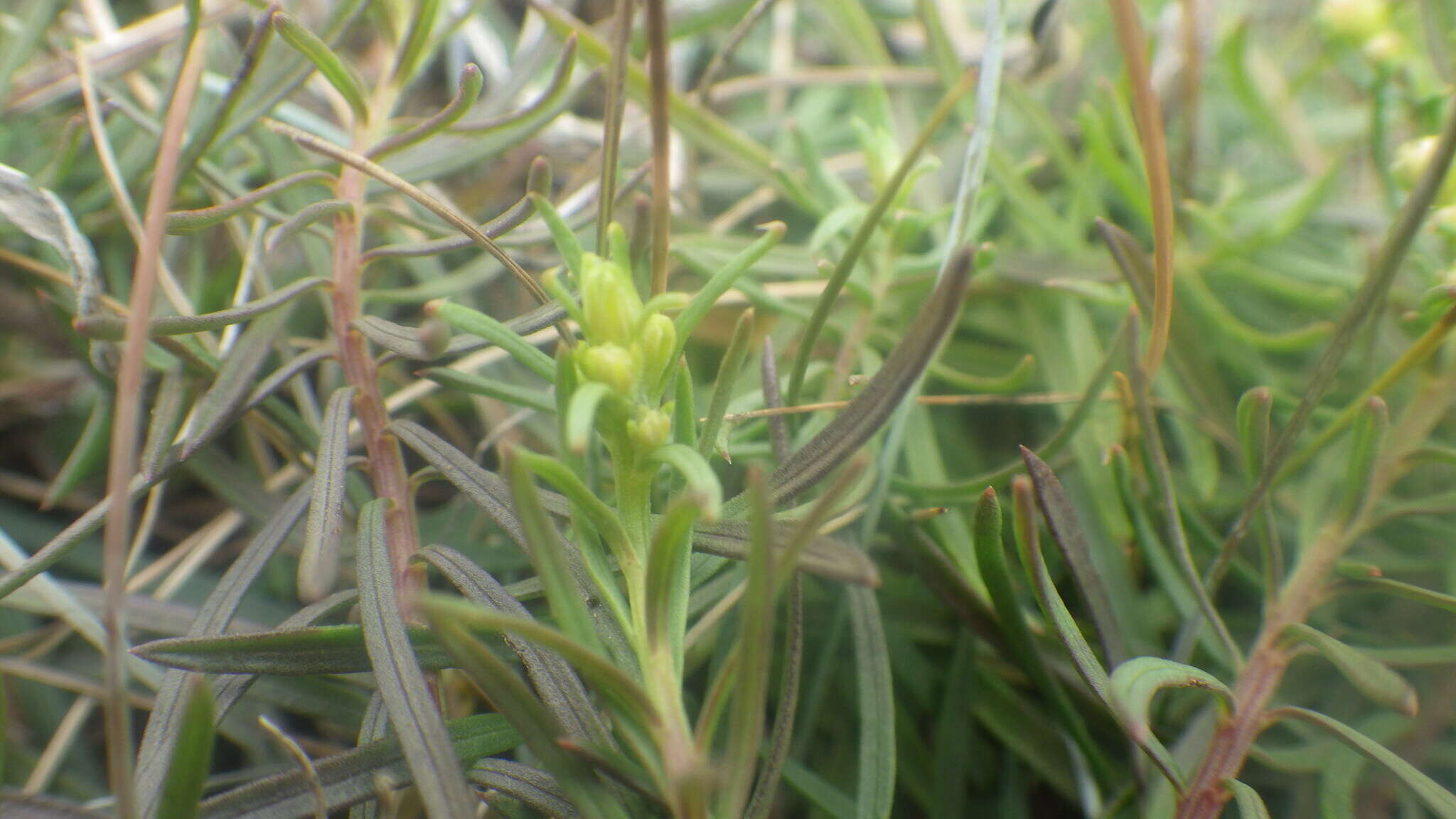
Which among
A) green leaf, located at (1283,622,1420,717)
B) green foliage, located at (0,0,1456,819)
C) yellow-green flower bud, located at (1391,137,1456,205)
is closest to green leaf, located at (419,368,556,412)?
green foliage, located at (0,0,1456,819)

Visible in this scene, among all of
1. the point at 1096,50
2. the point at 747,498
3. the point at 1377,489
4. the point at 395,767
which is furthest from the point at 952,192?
the point at 395,767

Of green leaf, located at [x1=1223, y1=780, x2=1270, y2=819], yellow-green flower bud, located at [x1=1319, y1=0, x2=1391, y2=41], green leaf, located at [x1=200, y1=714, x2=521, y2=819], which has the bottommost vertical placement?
green leaf, located at [x1=1223, y1=780, x2=1270, y2=819]

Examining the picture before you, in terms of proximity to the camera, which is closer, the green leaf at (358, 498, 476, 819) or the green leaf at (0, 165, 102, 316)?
the green leaf at (358, 498, 476, 819)

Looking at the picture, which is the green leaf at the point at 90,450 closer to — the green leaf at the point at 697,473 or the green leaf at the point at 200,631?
the green leaf at the point at 200,631

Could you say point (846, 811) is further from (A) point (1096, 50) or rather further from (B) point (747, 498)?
(A) point (1096, 50)

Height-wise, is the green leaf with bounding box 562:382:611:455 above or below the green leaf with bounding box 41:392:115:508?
below

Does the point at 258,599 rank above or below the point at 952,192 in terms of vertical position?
below

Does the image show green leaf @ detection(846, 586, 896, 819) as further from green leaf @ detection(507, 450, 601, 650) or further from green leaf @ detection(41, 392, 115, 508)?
green leaf @ detection(41, 392, 115, 508)
